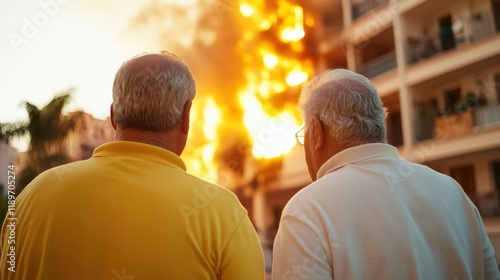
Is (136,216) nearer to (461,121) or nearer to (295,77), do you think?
(461,121)

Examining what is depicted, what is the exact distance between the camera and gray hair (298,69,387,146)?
6.39ft

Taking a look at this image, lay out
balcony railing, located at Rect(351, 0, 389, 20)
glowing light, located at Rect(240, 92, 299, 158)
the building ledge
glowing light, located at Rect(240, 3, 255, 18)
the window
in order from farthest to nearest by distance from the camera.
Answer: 1. glowing light, located at Rect(240, 3, 255, 18)
2. glowing light, located at Rect(240, 92, 299, 158)
3. balcony railing, located at Rect(351, 0, 389, 20)
4. the window
5. the building ledge

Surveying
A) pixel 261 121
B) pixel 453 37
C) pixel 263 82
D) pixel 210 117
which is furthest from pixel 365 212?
pixel 263 82

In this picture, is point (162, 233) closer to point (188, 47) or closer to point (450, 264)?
point (450, 264)

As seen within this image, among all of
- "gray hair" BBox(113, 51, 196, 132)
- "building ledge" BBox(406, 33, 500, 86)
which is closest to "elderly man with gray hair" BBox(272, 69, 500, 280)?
"gray hair" BBox(113, 51, 196, 132)

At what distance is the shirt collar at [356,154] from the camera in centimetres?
191

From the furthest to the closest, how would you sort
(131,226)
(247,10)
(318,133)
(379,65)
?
(247,10) → (379,65) → (318,133) → (131,226)

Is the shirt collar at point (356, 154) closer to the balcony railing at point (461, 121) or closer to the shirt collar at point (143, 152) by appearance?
the shirt collar at point (143, 152)

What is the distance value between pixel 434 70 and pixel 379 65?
3.38 m

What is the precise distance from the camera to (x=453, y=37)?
15.9 m

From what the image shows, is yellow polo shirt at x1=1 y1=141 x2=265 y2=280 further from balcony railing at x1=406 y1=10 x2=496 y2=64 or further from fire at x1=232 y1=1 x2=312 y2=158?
fire at x1=232 y1=1 x2=312 y2=158

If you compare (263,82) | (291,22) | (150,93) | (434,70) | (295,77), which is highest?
(291,22)

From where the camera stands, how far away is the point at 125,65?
1836 millimetres

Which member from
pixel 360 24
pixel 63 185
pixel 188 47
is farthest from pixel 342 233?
pixel 360 24
